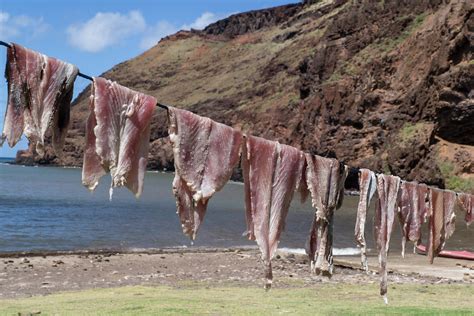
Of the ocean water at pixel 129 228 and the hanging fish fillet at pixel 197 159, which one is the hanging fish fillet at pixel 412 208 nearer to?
the hanging fish fillet at pixel 197 159

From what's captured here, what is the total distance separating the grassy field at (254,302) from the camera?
10.8 meters

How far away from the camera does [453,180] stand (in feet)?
188

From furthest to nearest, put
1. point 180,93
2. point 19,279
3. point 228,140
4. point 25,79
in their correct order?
point 180,93 → point 19,279 → point 228,140 → point 25,79

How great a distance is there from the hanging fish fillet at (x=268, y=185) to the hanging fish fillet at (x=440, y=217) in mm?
3567

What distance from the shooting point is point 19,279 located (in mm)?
18609

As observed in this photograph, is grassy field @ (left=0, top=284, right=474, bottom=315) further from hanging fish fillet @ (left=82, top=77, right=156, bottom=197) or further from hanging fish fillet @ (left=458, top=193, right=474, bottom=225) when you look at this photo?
hanging fish fillet @ (left=82, top=77, right=156, bottom=197)

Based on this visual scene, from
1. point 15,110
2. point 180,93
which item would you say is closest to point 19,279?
point 15,110

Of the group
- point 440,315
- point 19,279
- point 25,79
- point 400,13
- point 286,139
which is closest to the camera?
point 25,79

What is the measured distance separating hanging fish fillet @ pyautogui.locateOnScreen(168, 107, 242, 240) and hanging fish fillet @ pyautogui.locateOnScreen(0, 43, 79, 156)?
1160mm

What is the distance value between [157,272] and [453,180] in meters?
43.3

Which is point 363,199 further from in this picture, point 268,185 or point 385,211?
point 268,185

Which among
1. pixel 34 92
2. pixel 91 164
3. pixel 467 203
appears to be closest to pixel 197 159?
pixel 91 164

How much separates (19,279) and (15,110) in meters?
14.2

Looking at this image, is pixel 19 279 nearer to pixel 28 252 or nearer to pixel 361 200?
pixel 28 252
